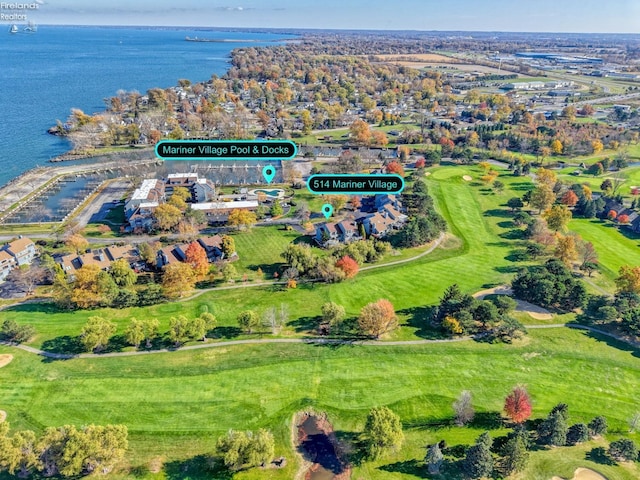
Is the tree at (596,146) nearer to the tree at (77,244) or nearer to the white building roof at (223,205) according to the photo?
the white building roof at (223,205)

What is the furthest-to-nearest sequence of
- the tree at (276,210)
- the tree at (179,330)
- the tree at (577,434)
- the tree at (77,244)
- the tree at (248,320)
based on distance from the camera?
the tree at (276,210) → the tree at (77,244) → the tree at (248,320) → the tree at (179,330) → the tree at (577,434)

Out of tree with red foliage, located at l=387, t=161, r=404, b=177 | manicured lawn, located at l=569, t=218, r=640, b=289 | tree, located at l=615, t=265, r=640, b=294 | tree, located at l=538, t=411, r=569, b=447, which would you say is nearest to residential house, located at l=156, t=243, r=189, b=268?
tree, located at l=538, t=411, r=569, b=447

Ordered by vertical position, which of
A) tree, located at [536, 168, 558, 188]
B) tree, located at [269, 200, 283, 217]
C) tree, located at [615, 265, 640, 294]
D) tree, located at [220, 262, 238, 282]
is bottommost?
tree, located at [220, 262, 238, 282]

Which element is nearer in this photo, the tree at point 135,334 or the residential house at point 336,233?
the tree at point 135,334

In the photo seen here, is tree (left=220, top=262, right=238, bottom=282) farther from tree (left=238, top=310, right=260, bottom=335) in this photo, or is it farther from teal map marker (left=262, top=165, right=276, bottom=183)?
teal map marker (left=262, top=165, right=276, bottom=183)

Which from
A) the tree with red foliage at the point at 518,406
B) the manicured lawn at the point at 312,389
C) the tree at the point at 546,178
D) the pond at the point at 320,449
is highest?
the tree at the point at 546,178

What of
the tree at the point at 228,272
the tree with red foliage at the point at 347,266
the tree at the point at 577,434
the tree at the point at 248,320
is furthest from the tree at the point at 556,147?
the tree at the point at 248,320

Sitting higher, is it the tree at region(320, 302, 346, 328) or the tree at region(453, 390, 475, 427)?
the tree at region(320, 302, 346, 328)
